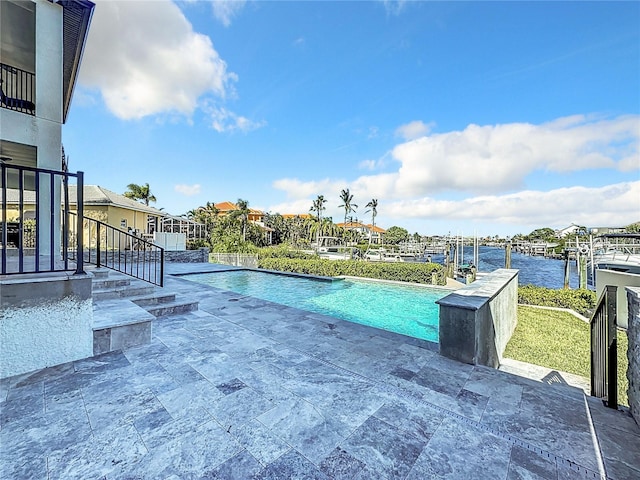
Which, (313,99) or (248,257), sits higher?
(313,99)

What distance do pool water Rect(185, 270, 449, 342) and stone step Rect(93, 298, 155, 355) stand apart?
461cm

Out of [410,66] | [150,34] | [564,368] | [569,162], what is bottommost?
[564,368]

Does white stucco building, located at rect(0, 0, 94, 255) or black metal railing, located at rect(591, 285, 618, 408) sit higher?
white stucco building, located at rect(0, 0, 94, 255)

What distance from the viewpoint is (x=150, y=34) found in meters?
6.80

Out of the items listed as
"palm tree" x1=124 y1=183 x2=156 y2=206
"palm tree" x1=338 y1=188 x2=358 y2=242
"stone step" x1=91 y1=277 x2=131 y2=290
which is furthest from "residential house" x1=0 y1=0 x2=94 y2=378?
"palm tree" x1=338 y1=188 x2=358 y2=242

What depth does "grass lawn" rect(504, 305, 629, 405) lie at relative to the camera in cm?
432

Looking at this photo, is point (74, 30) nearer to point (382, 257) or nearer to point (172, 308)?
point (172, 308)

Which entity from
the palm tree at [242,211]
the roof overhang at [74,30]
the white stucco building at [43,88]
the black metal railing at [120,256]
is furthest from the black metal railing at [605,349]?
the palm tree at [242,211]

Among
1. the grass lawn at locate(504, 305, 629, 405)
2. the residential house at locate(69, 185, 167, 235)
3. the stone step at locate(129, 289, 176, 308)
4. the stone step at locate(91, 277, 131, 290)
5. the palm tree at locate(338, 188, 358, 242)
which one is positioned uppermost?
the palm tree at locate(338, 188, 358, 242)

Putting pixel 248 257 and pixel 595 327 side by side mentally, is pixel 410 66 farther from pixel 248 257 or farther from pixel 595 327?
pixel 248 257

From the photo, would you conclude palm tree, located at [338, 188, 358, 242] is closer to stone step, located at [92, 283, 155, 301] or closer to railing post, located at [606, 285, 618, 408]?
stone step, located at [92, 283, 155, 301]

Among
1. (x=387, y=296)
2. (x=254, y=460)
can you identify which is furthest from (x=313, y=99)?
(x=254, y=460)

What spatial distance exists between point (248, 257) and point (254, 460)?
14649 mm

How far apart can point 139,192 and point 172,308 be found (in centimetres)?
2750
